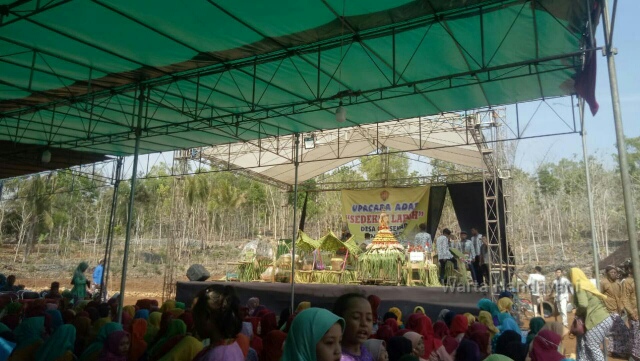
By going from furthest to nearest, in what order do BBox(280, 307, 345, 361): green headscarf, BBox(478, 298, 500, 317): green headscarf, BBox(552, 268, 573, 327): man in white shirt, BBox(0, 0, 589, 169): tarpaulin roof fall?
BBox(552, 268, 573, 327): man in white shirt, BBox(478, 298, 500, 317): green headscarf, BBox(0, 0, 589, 169): tarpaulin roof, BBox(280, 307, 345, 361): green headscarf

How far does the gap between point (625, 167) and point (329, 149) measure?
10976mm

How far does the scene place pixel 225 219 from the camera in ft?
136

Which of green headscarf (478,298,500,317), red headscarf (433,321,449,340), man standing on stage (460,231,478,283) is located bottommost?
red headscarf (433,321,449,340)

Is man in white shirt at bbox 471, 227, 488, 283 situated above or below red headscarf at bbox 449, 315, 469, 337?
above

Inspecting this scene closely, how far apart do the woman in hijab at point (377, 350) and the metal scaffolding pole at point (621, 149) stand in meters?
2.15

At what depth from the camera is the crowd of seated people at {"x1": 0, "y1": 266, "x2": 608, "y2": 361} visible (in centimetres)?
182

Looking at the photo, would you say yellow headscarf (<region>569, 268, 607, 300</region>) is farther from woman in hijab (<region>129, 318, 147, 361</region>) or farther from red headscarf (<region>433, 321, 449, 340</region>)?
woman in hijab (<region>129, 318, 147, 361</region>)

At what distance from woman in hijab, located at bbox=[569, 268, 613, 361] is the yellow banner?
8.49 meters

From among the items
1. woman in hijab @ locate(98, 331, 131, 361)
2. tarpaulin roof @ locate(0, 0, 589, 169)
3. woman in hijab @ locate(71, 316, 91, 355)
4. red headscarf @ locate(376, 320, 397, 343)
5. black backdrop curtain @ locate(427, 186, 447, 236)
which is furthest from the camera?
black backdrop curtain @ locate(427, 186, 447, 236)

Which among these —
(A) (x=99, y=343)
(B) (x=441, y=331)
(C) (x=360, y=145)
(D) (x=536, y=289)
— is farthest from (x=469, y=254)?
(A) (x=99, y=343)

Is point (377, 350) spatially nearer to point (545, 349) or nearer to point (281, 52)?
point (545, 349)

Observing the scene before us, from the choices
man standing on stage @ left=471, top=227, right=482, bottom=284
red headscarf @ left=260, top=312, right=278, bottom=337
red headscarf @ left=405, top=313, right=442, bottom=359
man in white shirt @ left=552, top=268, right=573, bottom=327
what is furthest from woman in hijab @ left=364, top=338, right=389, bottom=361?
man in white shirt @ left=552, top=268, right=573, bottom=327

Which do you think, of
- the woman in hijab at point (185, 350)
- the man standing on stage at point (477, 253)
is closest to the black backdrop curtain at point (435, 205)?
the man standing on stage at point (477, 253)

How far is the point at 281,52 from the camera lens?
21.7 ft
